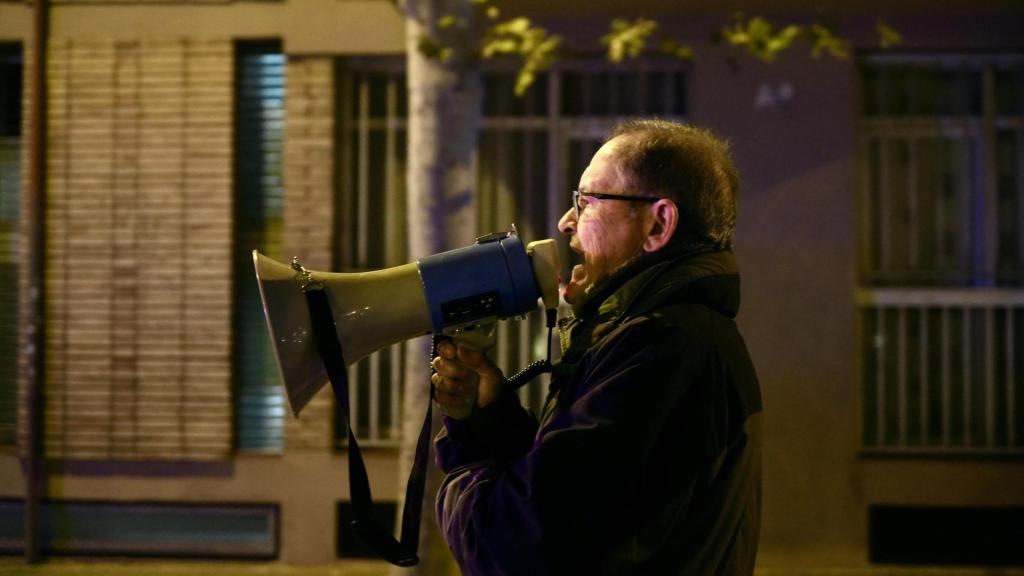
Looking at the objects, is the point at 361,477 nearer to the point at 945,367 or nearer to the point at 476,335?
the point at 476,335

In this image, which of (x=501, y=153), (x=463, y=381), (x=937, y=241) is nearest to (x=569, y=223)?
(x=463, y=381)

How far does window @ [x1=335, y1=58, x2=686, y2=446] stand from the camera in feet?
23.2

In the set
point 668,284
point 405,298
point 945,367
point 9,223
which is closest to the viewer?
point 668,284

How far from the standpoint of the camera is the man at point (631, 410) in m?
1.72

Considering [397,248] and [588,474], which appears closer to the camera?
[588,474]

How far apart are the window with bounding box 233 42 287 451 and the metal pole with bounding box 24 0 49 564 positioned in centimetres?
127

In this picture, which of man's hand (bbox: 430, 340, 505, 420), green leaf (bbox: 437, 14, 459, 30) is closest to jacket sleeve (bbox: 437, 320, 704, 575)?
man's hand (bbox: 430, 340, 505, 420)

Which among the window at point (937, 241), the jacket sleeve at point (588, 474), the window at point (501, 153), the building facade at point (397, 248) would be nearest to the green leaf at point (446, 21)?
the building facade at point (397, 248)

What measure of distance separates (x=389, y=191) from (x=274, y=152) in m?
0.81

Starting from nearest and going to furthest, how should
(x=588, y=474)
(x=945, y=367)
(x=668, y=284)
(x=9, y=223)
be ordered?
(x=588, y=474) < (x=668, y=284) < (x=945, y=367) < (x=9, y=223)

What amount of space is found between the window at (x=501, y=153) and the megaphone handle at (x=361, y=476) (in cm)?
484

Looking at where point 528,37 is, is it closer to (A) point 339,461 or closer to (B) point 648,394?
(A) point 339,461

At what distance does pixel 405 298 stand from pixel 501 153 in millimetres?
5112

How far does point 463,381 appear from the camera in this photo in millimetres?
2008
